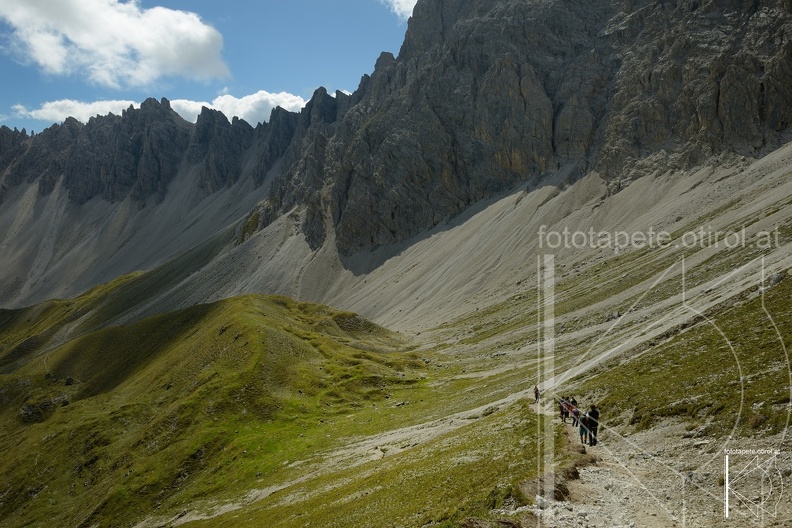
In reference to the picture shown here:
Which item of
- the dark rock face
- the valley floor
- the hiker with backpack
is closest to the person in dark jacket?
the hiker with backpack

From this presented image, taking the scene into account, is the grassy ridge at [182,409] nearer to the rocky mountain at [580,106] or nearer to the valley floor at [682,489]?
the valley floor at [682,489]

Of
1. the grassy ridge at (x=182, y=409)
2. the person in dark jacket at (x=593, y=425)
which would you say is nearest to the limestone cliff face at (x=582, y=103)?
the grassy ridge at (x=182, y=409)

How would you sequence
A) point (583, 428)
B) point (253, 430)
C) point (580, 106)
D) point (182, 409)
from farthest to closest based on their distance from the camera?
point (580, 106) < point (182, 409) < point (253, 430) < point (583, 428)

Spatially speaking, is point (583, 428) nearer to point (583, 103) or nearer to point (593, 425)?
point (593, 425)

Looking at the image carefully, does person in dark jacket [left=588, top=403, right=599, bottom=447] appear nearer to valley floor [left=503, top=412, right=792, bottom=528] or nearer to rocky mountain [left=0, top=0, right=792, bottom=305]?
valley floor [left=503, top=412, right=792, bottom=528]

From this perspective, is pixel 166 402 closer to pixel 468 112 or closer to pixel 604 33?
pixel 468 112

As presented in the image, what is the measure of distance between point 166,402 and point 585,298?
227 ft

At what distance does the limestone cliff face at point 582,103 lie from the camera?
130m

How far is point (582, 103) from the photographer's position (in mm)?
168250

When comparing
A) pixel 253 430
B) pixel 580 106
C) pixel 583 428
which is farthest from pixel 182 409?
pixel 580 106

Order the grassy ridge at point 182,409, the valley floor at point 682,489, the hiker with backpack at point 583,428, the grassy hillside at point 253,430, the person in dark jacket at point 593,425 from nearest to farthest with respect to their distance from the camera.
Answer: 1. the valley floor at point 682,489
2. the person in dark jacket at point 593,425
3. the hiker with backpack at point 583,428
4. the grassy hillside at point 253,430
5. the grassy ridge at point 182,409

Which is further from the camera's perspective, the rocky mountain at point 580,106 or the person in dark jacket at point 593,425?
the rocky mountain at point 580,106

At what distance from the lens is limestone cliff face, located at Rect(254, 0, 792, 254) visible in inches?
5098

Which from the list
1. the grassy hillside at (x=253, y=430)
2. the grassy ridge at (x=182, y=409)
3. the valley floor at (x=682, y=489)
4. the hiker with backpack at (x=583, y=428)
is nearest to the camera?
the valley floor at (x=682, y=489)
